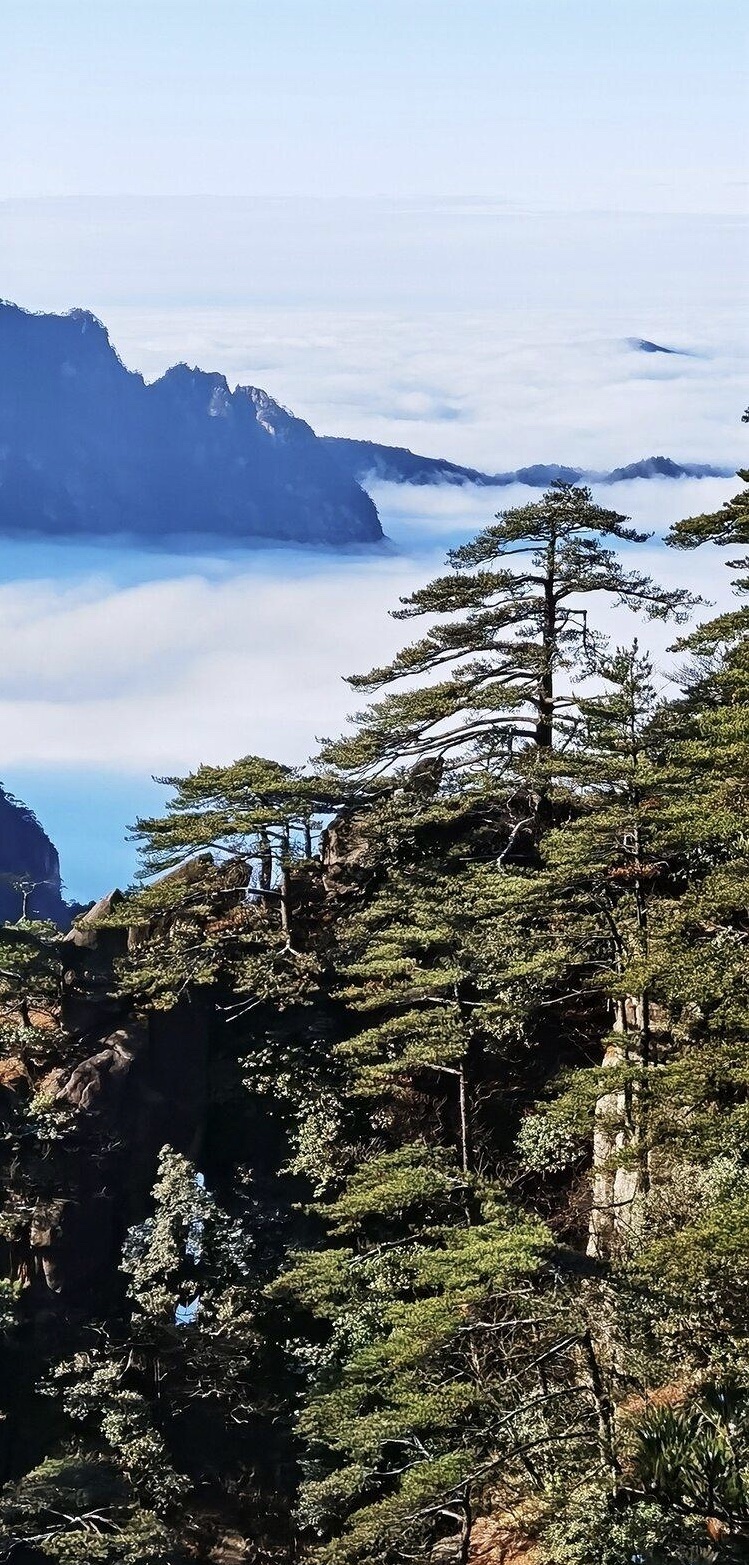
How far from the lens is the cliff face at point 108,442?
351 feet

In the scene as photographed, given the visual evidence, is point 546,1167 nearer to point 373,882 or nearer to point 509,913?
point 509,913

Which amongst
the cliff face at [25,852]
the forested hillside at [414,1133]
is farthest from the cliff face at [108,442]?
the forested hillside at [414,1133]

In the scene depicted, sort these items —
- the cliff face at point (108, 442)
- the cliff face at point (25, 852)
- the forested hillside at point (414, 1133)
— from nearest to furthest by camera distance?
the forested hillside at point (414, 1133), the cliff face at point (25, 852), the cliff face at point (108, 442)

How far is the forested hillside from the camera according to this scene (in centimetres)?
1688

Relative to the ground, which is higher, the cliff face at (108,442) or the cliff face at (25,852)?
the cliff face at (108,442)

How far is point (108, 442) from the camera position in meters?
119

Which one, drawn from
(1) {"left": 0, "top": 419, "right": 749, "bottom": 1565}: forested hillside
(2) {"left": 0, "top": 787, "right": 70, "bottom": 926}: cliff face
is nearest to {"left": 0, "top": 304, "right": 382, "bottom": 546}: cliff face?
(2) {"left": 0, "top": 787, "right": 70, "bottom": 926}: cliff face

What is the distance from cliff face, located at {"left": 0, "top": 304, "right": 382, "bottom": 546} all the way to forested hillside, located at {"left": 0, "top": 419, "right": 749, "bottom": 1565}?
266 feet

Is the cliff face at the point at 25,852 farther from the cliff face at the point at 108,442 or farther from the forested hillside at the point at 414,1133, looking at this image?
the forested hillside at the point at 414,1133

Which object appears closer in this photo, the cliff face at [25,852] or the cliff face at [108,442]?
the cliff face at [25,852]

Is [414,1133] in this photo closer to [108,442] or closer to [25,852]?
[25,852]

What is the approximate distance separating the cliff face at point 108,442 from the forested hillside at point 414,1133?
81088 mm

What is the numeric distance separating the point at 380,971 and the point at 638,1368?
21.4 feet

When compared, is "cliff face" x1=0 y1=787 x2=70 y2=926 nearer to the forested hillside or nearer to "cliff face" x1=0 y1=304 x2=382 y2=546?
"cliff face" x1=0 y1=304 x2=382 y2=546
